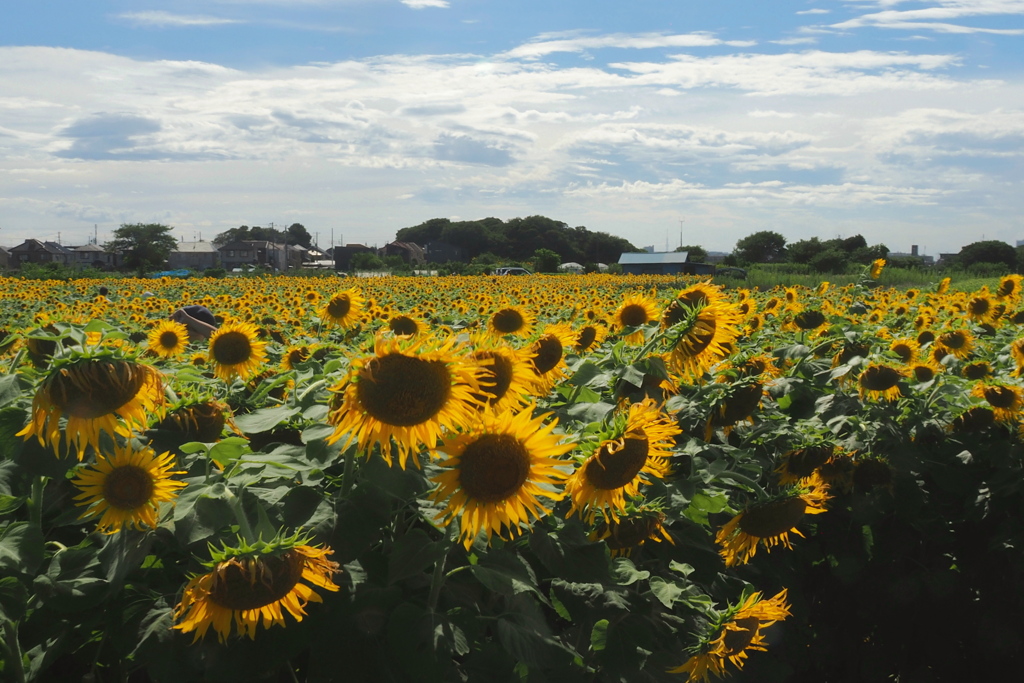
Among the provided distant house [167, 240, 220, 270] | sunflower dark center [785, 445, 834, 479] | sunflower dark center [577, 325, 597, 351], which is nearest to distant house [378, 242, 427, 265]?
distant house [167, 240, 220, 270]

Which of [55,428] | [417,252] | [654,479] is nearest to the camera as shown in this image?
[55,428]

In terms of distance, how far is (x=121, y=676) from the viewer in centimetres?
200

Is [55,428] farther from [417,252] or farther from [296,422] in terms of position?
[417,252]

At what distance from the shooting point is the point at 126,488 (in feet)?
6.20

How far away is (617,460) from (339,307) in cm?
365

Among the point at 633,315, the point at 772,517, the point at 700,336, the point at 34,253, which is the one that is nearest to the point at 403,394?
the point at 700,336

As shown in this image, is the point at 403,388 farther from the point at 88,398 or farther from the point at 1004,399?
the point at 1004,399

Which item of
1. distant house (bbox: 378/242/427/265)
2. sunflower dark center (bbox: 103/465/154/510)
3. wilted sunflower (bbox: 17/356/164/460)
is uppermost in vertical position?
distant house (bbox: 378/242/427/265)

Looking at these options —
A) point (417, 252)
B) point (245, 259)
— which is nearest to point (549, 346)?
point (417, 252)

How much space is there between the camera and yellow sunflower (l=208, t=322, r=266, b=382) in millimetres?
3688

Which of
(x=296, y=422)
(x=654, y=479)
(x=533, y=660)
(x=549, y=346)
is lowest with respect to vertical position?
(x=533, y=660)

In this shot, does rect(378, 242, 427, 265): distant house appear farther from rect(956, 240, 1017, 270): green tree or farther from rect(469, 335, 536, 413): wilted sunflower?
rect(469, 335, 536, 413): wilted sunflower

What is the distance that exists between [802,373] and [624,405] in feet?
6.40

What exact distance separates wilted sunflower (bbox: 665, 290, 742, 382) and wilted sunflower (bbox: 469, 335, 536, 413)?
88 centimetres
